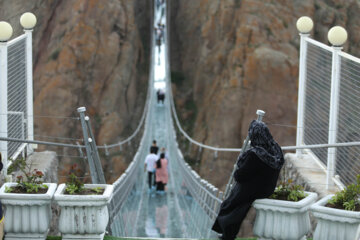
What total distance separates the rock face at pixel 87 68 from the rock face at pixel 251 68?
2.70m

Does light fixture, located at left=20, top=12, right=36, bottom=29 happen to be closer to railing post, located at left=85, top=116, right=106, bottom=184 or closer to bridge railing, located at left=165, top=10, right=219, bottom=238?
railing post, located at left=85, top=116, right=106, bottom=184

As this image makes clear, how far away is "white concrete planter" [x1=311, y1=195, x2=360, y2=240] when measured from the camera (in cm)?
361

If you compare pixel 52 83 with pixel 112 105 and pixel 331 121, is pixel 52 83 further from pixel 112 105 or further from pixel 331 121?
pixel 331 121

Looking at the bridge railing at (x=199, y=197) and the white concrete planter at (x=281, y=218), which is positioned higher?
the white concrete planter at (x=281, y=218)

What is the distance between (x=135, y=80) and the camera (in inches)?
947

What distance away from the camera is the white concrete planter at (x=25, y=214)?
12.8ft

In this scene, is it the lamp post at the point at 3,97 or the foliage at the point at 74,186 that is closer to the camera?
the foliage at the point at 74,186

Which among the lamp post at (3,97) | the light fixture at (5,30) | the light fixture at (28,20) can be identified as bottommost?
the lamp post at (3,97)

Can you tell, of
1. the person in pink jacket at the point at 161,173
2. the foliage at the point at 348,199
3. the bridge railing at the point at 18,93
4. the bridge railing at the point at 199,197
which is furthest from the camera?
the person in pink jacket at the point at 161,173

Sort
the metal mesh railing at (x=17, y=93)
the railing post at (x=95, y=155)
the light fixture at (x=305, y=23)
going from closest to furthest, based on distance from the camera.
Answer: the railing post at (x=95, y=155), the metal mesh railing at (x=17, y=93), the light fixture at (x=305, y=23)

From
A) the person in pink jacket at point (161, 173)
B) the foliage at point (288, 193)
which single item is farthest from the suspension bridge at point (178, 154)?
the foliage at point (288, 193)

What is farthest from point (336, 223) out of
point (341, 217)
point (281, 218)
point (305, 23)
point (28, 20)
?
point (28, 20)

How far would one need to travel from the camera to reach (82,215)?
12.9 ft

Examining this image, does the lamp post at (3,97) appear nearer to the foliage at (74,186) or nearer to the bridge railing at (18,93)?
the bridge railing at (18,93)
